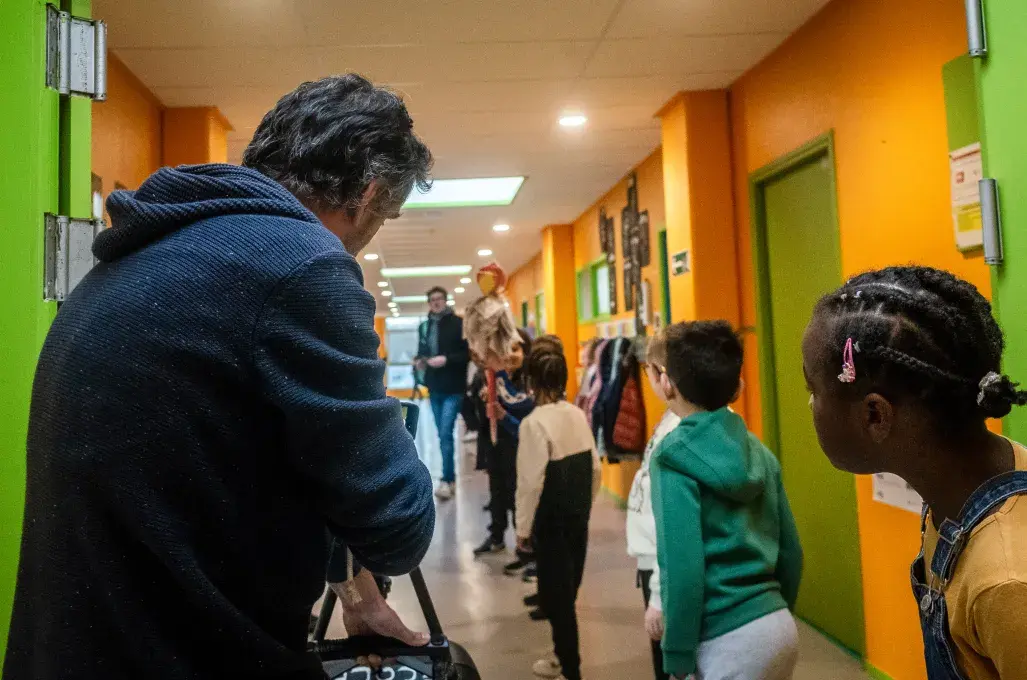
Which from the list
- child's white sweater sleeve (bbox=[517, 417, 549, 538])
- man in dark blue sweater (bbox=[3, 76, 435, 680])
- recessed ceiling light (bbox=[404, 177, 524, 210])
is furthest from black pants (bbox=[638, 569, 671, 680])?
recessed ceiling light (bbox=[404, 177, 524, 210])

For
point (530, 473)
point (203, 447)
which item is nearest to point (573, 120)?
point (530, 473)

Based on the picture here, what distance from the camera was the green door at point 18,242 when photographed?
118cm

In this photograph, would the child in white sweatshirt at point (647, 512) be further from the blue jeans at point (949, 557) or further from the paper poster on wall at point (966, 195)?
the blue jeans at point (949, 557)

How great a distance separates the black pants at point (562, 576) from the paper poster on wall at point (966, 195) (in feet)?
5.44

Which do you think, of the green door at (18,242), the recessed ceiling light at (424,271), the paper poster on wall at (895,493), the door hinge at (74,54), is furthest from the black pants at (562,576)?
the recessed ceiling light at (424,271)

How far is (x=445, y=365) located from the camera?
5.74m

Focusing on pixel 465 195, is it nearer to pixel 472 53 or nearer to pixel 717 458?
pixel 472 53

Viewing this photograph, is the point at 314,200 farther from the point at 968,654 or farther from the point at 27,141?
the point at 968,654

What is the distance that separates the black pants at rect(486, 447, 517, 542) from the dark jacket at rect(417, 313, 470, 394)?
126cm

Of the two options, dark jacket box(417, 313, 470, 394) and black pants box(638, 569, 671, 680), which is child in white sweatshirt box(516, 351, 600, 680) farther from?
dark jacket box(417, 313, 470, 394)

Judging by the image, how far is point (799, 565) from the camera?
1.77 m

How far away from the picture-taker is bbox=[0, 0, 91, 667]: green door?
1176 millimetres

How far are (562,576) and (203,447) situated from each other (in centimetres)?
229

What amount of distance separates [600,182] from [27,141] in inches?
218
